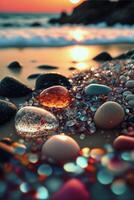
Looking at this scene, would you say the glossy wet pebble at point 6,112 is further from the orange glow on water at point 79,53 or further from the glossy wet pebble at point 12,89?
the orange glow on water at point 79,53

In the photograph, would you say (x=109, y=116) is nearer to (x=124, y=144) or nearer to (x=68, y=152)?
(x=124, y=144)

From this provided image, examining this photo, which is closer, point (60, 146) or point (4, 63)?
point (60, 146)

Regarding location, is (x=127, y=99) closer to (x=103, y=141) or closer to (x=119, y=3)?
(x=103, y=141)

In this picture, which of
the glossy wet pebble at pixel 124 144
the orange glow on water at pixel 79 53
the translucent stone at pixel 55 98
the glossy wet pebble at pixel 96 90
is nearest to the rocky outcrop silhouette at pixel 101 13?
the orange glow on water at pixel 79 53

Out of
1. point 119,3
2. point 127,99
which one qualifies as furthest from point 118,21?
point 127,99

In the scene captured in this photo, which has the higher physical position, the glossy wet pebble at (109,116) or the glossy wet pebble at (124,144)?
the glossy wet pebble at (109,116)

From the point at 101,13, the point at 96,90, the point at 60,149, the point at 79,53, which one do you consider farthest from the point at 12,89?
the point at 101,13
